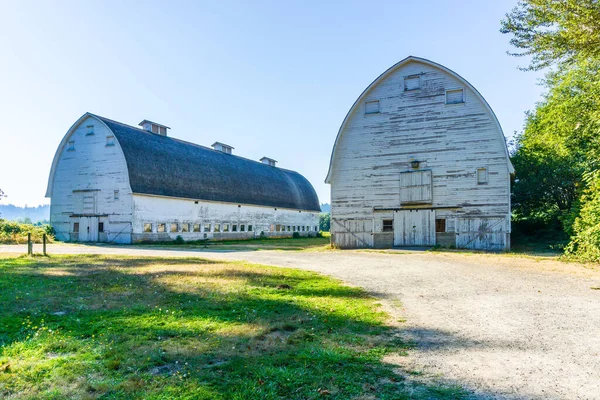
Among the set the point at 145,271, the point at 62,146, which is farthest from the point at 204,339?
the point at 62,146

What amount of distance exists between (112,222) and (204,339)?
102 ft

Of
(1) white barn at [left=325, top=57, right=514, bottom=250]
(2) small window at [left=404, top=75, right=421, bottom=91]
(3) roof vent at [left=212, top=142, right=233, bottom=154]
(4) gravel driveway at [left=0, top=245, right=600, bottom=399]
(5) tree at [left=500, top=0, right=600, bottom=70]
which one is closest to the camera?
(4) gravel driveway at [left=0, top=245, right=600, bottom=399]

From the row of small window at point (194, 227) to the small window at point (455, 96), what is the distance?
25.3 meters

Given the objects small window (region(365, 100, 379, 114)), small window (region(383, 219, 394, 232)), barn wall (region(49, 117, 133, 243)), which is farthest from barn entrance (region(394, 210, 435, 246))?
barn wall (region(49, 117, 133, 243))

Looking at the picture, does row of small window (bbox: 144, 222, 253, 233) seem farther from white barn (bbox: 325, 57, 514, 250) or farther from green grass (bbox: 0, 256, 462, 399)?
green grass (bbox: 0, 256, 462, 399)

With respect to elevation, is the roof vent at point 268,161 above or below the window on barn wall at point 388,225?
above

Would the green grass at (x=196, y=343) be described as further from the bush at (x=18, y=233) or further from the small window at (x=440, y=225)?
the bush at (x=18, y=233)

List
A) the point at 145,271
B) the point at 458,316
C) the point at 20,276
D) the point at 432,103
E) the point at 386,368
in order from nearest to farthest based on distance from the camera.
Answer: the point at 386,368, the point at 458,316, the point at 20,276, the point at 145,271, the point at 432,103

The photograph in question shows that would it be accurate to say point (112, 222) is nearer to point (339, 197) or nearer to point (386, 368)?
point (339, 197)

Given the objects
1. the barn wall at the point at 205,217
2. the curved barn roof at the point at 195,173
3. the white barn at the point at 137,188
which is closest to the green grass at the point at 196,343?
the barn wall at the point at 205,217

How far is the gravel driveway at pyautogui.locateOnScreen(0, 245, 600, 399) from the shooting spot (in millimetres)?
4165

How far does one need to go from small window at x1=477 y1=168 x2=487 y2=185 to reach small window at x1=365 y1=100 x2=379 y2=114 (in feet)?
25.0

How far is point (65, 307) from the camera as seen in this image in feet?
24.1

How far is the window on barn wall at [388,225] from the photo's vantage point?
25734mm
